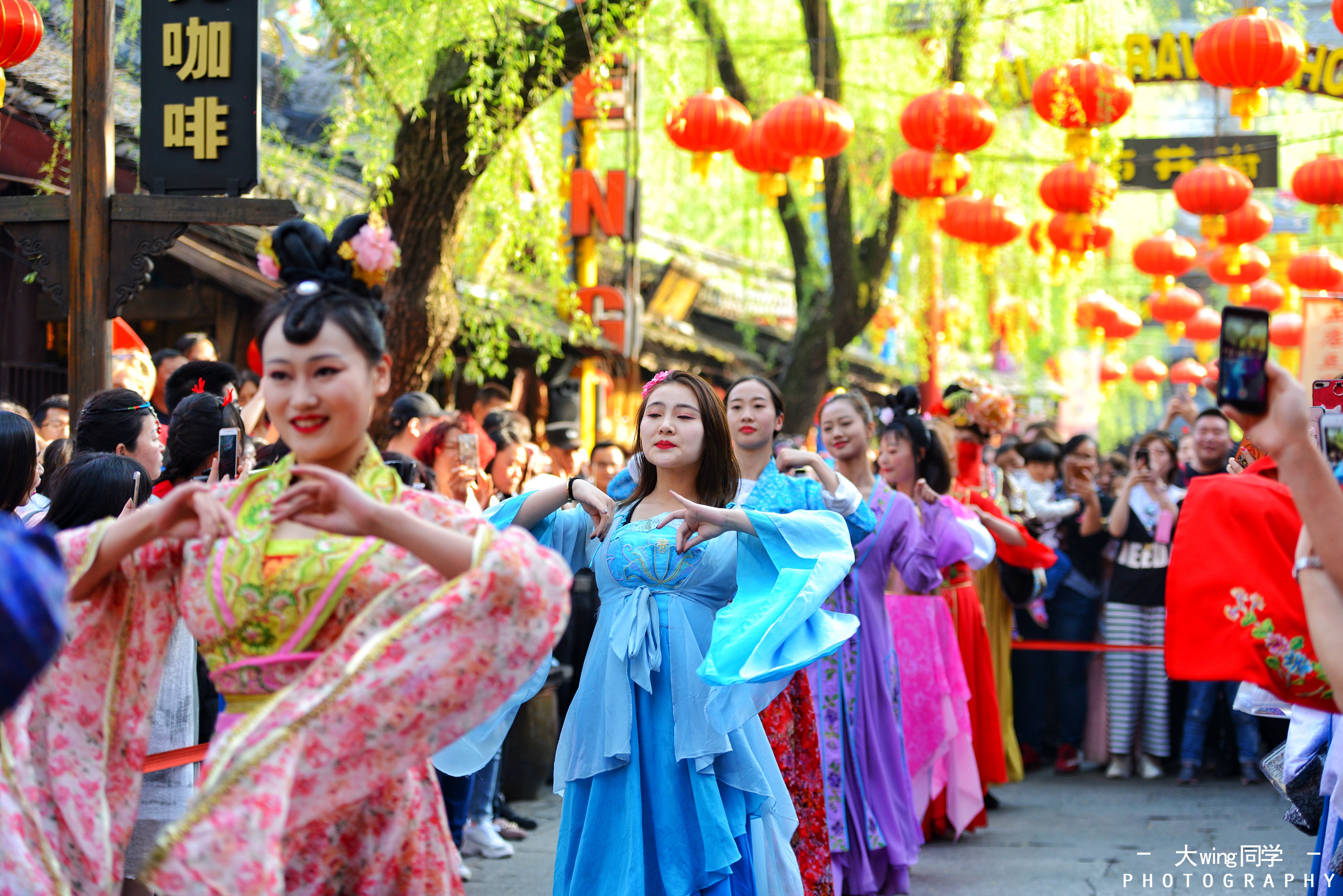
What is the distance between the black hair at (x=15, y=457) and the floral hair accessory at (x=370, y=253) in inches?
63.5

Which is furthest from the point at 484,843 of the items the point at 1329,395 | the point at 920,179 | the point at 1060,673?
the point at 920,179

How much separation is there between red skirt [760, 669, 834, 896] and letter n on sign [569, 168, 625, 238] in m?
6.41

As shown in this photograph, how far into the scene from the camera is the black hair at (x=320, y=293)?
2289 millimetres

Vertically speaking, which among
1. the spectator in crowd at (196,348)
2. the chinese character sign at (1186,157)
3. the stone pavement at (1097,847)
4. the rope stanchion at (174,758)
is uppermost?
the chinese character sign at (1186,157)

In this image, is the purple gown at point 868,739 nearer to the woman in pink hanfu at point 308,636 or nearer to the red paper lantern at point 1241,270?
the woman in pink hanfu at point 308,636

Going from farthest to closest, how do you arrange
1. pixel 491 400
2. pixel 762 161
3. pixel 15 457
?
pixel 762 161, pixel 491 400, pixel 15 457

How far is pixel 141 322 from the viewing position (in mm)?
9055

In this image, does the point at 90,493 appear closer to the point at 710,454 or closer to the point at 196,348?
the point at 710,454

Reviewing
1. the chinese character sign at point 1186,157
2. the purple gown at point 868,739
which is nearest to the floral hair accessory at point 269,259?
the purple gown at point 868,739

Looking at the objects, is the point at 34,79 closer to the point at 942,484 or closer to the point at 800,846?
the point at 942,484

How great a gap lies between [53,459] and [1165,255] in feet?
32.2

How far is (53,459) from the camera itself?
4688mm

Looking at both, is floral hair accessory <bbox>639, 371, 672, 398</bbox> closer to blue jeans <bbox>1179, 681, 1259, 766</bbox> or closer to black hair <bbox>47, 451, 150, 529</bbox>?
black hair <bbox>47, 451, 150, 529</bbox>

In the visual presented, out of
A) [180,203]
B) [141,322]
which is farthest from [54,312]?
[180,203]
